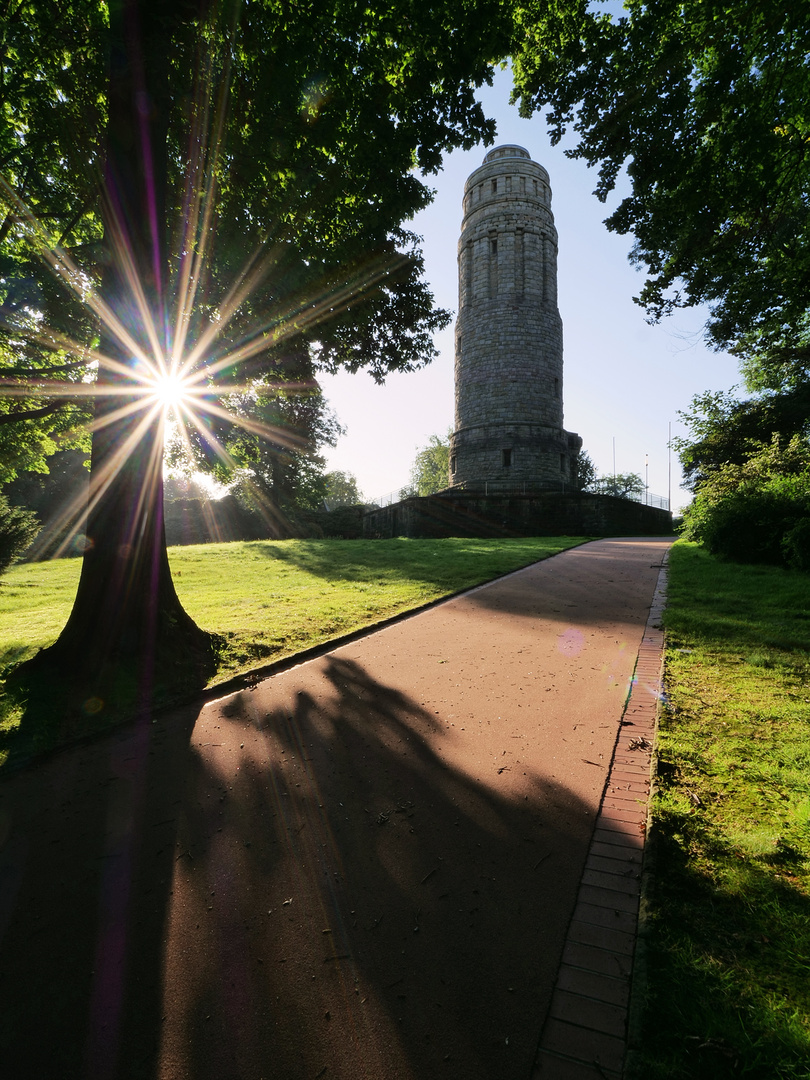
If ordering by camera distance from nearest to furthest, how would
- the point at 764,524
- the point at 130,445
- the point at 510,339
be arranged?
1. the point at 130,445
2. the point at 764,524
3. the point at 510,339

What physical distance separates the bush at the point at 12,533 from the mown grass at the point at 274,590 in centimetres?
71

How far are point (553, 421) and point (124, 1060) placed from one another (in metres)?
39.0

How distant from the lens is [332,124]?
6402 millimetres

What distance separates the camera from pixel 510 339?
36.6 m

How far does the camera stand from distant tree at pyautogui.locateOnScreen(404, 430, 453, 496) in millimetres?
73938

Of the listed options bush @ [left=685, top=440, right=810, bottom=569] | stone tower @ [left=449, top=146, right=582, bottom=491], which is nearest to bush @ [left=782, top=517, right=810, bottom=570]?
bush @ [left=685, top=440, right=810, bottom=569]

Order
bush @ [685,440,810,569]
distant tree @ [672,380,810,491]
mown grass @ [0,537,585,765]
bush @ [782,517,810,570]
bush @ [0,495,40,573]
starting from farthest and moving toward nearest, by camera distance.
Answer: distant tree @ [672,380,810,491], bush @ [0,495,40,573], bush @ [685,440,810,569], bush @ [782,517,810,570], mown grass @ [0,537,585,765]

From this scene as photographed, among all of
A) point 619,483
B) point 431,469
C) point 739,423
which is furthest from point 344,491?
point 739,423

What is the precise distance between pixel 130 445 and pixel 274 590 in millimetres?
5688

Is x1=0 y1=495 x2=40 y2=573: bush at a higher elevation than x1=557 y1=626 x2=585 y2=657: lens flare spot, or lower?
higher

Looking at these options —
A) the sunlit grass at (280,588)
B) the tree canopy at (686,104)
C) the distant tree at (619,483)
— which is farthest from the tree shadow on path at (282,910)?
the distant tree at (619,483)

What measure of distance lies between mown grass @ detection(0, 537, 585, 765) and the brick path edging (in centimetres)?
407

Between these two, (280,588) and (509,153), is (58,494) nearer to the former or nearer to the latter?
(280,588)

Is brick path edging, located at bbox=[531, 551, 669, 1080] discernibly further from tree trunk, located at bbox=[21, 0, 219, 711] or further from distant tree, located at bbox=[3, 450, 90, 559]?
distant tree, located at bbox=[3, 450, 90, 559]
